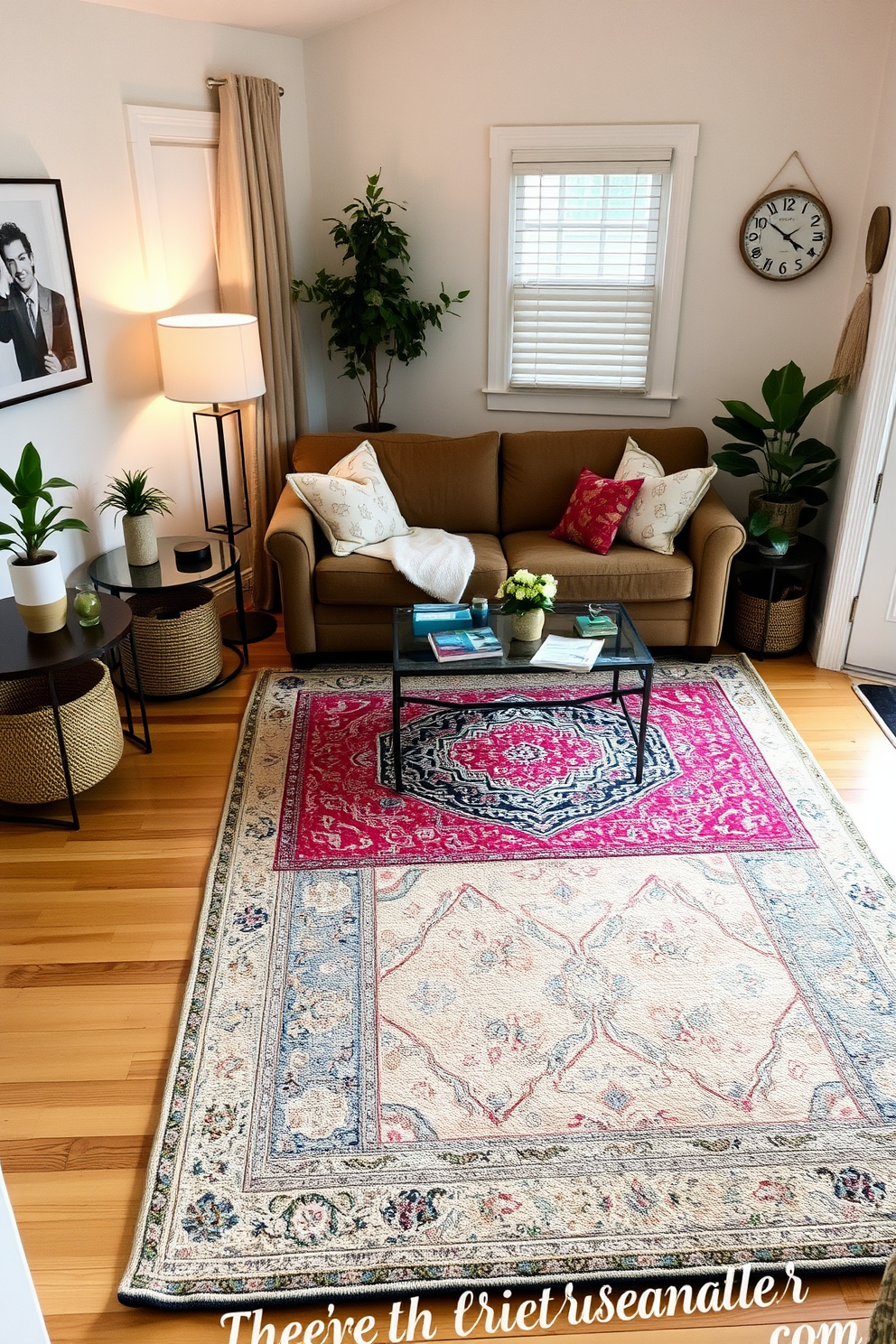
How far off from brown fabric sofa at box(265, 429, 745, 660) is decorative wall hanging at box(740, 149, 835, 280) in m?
0.86

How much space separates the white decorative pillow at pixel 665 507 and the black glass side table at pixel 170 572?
5.88ft

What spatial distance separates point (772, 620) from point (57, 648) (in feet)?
10.1

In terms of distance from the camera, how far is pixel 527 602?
3.68 m

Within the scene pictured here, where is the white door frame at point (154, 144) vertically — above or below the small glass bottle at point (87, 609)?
above

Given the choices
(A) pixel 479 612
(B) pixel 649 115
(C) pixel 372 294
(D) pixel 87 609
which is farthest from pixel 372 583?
(B) pixel 649 115

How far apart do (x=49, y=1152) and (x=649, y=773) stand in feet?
7.65

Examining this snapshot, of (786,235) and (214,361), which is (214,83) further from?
(786,235)

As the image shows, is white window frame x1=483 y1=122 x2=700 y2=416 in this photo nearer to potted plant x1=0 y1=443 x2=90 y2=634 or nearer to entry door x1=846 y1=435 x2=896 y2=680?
entry door x1=846 y1=435 x2=896 y2=680

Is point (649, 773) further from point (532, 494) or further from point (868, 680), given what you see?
point (532, 494)

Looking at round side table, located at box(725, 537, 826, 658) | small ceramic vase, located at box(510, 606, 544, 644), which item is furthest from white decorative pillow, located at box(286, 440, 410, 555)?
round side table, located at box(725, 537, 826, 658)

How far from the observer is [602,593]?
444cm

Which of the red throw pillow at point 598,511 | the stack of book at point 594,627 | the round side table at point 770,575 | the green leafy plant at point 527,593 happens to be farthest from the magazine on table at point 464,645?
the round side table at point 770,575

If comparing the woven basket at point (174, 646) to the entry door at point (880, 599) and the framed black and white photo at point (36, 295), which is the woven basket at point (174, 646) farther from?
the entry door at point (880, 599)

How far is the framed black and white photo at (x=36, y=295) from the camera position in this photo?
361 cm
